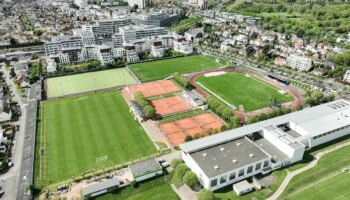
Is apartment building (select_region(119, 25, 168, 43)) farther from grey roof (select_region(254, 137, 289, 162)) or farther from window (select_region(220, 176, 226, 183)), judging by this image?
window (select_region(220, 176, 226, 183))

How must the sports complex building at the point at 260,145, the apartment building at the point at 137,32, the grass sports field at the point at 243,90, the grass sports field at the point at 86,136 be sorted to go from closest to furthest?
the sports complex building at the point at 260,145 → the grass sports field at the point at 86,136 → the grass sports field at the point at 243,90 → the apartment building at the point at 137,32

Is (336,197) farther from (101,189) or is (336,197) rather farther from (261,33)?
(261,33)

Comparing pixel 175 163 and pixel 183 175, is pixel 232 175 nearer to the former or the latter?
pixel 183 175

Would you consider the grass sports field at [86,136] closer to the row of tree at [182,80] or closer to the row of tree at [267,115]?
the row of tree at [182,80]

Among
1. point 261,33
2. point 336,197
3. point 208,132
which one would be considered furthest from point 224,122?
point 261,33

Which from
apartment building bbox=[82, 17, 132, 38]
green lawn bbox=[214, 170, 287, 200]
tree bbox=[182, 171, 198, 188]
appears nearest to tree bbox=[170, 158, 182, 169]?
tree bbox=[182, 171, 198, 188]

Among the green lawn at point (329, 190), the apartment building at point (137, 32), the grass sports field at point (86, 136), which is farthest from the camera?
the apartment building at point (137, 32)

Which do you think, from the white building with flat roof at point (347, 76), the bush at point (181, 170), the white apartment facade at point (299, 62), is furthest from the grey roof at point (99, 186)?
the white building with flat roof at point (347, 76)
